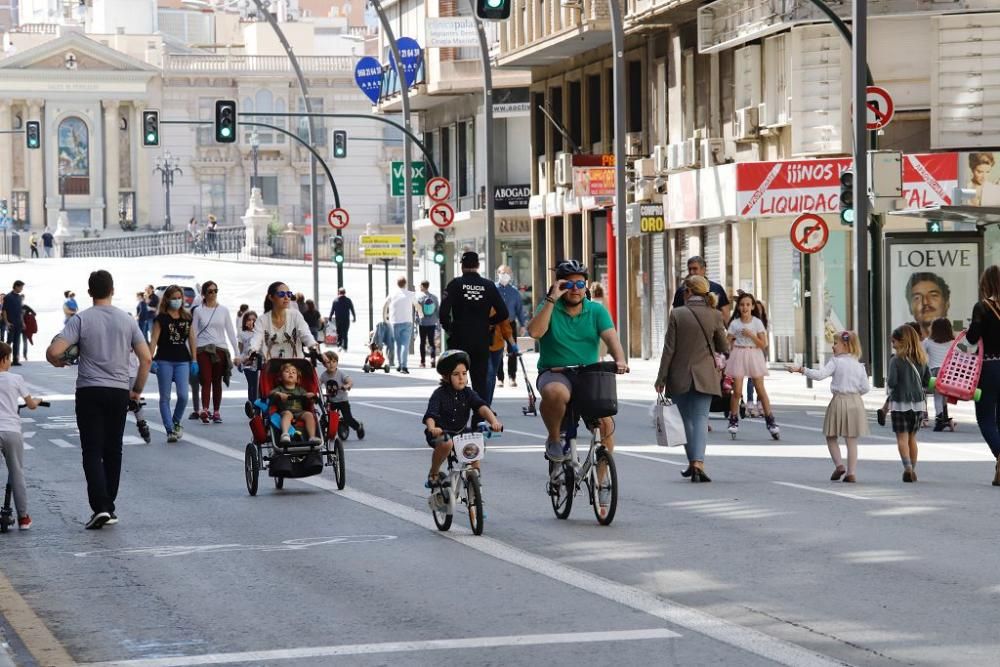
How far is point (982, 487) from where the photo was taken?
1639 centimetres

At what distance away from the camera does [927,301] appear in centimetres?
2895

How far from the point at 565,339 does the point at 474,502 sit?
1.45 m

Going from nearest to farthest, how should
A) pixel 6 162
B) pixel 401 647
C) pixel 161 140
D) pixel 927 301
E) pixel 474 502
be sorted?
pixel 401 647
pixel 474 502
pixel 927 301
pixel 6 162
pixel 161 140

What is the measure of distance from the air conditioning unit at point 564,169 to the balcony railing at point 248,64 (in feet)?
237

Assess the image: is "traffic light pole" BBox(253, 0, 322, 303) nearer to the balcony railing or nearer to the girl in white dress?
Result: the girl in white dress

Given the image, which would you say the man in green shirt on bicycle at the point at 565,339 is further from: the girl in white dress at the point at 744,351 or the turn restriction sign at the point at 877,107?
the turn restriction sign at the point at 877,107

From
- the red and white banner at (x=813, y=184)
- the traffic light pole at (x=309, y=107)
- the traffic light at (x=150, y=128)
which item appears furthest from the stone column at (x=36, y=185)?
the red and white banner at (x=813, y=184)

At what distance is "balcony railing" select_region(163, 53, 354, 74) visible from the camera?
121m

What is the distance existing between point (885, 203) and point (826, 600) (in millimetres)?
19425

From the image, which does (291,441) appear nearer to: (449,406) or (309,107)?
(449,406)

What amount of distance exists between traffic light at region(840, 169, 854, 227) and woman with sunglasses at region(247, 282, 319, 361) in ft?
45.9

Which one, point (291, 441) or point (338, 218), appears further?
point (338, 218)

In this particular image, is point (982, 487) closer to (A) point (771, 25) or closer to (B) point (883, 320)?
(B) point (883, 320)

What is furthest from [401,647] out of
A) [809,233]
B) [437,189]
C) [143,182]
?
[143,182]
